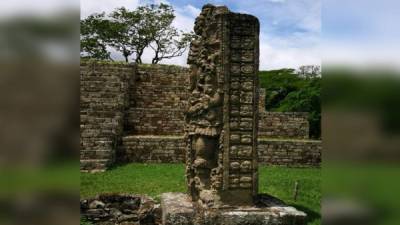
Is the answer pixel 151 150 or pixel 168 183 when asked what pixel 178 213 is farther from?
pixel 151 150

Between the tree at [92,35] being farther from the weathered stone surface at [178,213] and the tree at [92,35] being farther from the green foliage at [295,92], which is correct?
the weathered stone surface at [178,213]

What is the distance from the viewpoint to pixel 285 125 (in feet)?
66.9

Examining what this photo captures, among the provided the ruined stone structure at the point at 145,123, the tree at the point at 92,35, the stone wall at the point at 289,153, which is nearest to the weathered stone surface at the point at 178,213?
the ruined stone structure at the point at 145,123

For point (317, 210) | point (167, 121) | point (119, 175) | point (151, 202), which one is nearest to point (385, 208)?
point (151, 202)

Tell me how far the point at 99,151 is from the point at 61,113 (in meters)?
13.0

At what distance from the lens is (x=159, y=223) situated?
7.29m

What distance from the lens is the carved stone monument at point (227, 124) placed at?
20.9 ft

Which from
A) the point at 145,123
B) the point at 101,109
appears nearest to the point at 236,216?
the point at 101,109

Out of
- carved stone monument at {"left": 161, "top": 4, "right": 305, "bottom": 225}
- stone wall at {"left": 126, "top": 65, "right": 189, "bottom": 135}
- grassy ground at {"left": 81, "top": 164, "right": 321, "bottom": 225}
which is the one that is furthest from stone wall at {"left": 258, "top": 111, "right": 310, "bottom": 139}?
carved stone monument at {"left": 161, "top": 4, "right": 305, "bottom": 225}

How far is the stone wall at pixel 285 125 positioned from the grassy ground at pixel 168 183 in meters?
4.97

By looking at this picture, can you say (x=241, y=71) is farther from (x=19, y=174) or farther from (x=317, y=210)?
(x=19, y=174)

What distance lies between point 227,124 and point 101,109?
37.8ft

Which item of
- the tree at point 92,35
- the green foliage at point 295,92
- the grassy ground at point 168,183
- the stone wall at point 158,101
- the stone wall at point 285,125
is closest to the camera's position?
the grassy ground at point 168,183

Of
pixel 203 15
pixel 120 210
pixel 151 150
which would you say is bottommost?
pixel 120 210
